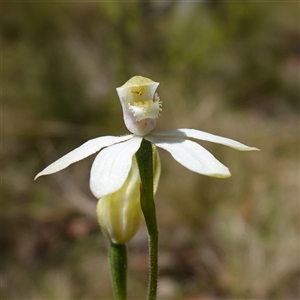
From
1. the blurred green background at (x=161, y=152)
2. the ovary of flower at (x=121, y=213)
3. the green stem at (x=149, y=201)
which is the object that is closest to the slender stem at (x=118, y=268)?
the ovary of flower at (x=121, y=213)

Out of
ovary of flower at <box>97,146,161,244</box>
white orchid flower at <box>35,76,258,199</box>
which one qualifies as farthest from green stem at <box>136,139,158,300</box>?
ovary of flower at <box>97,146,161,244</box>

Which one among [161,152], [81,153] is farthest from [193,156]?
[161,152]

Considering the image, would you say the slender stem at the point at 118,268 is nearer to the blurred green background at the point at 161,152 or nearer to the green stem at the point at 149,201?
the green stem at the point at 149,201

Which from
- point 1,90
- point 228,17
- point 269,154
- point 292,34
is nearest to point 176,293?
point 269,154

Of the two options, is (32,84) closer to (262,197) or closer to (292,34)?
(262,197)

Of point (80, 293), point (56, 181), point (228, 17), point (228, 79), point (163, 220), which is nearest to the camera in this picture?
point (80, 293)

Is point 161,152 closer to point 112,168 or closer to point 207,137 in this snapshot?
point 207,137
